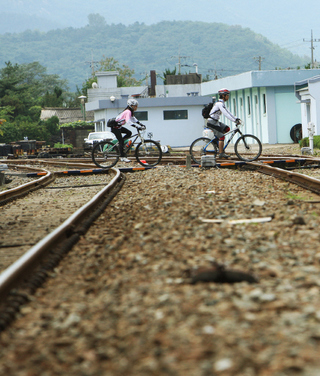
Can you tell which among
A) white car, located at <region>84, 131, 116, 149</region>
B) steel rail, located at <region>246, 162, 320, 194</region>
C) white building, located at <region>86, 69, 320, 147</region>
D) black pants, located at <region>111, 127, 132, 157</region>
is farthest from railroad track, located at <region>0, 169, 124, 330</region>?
white car, located at <region>84, 131, 116, 149</region>

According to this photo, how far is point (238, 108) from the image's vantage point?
1658 inches

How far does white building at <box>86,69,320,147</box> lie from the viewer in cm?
3594

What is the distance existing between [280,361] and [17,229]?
5.10 meters

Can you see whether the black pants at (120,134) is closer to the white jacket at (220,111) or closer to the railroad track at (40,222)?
the railroad track at (40,222)

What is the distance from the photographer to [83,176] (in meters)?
15.8

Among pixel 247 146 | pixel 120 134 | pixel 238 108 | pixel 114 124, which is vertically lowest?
pixel 247 146

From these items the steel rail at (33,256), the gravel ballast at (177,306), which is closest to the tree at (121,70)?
the steel rail at (33,256)

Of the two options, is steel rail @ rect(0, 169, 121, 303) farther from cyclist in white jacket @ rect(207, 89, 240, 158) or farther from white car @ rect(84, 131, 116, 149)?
white car @ rect(84, 131, 116, 149)

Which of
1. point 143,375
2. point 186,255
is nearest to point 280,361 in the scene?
point 143,375

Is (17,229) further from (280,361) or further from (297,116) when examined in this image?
(297,116)

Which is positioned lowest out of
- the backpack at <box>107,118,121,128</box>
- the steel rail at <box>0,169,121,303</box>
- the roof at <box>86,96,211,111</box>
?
the steel rail at <box>0,169,121,303</box>

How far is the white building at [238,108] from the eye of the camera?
3594 cm

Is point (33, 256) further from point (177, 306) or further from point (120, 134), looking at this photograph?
point (120, 134)

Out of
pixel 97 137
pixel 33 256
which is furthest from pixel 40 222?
pixel 97 137
